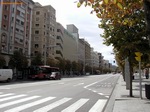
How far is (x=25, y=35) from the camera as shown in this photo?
7181 centimetres

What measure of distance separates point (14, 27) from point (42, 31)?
21999 millimetres

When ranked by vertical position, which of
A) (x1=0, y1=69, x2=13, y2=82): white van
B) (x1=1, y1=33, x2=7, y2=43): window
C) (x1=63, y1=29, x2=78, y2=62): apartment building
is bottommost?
(x1=0, y1=69, x2=13, y2=82): white van

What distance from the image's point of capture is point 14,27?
214 feet

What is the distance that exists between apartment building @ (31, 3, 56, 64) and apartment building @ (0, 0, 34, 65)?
1166 centimetres

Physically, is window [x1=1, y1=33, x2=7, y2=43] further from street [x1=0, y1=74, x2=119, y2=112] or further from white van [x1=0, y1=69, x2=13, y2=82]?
street [x1=0, y1=74, x2=119, y2=112]

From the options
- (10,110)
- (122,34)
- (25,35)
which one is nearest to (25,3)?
(25,35)

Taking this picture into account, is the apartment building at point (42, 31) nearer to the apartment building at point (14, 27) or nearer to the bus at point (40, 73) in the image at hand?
the apartment building at point (14, 27)

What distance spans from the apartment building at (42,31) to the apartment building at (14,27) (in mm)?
11661

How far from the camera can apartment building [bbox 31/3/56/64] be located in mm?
85625

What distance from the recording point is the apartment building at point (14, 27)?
60162mm

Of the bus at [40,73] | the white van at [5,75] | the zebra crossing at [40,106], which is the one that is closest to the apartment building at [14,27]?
the bus at [40,73]

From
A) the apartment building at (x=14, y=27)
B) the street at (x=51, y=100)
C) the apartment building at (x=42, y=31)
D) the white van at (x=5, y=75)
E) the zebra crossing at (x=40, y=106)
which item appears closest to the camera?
the zebra crossing at (x=40, y=106)

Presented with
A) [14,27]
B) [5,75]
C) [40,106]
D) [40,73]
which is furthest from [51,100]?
[14,27]

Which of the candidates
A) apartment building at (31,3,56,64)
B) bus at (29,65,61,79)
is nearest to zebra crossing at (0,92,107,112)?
bus at (29,65,61,79)
